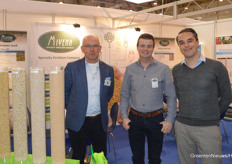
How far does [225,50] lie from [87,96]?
16.9 ft

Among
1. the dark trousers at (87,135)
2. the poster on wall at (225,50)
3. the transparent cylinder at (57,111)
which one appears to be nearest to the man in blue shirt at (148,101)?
the dark trousers at (87,135)

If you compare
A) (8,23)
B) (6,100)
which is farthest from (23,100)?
(8,23)

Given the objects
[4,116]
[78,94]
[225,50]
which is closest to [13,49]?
[78,94]

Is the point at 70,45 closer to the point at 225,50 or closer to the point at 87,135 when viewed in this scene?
the point at 87,135

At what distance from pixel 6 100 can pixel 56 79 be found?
0.27 metres

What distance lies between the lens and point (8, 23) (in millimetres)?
4117

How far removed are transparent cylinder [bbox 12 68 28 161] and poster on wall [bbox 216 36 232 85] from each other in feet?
19.2

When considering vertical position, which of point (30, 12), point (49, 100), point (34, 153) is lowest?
point (34, 153)

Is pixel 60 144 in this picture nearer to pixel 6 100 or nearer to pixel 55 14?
pixel 6 100

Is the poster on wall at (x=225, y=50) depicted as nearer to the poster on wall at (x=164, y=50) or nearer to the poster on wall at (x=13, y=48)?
the poster on wall at (x=164, y=50)

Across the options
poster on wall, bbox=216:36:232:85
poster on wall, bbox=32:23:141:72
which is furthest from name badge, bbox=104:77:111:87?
poster on wall, bbox=216:36:232:85

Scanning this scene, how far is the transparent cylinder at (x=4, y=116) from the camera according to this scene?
2.96 feet

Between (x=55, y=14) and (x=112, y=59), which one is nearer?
(x=55, y=14)

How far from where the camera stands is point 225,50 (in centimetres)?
569
